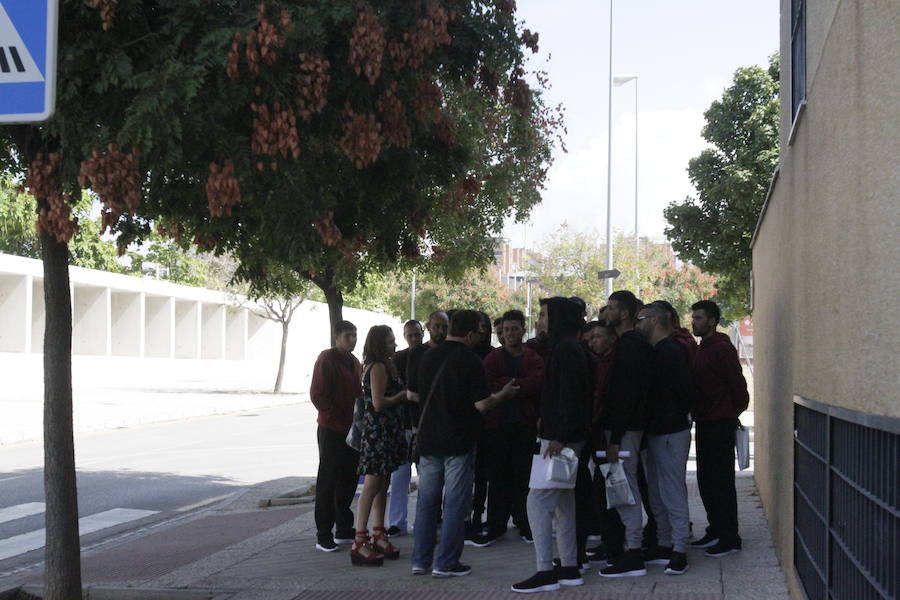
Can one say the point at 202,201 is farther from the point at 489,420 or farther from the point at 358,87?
the point at 489,420

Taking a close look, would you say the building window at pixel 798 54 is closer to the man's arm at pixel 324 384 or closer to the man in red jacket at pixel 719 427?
the man in red jacket at pixel 719 427

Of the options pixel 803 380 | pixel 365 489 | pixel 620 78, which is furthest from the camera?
pixel 620 78

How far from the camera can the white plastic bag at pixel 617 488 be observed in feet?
24.1

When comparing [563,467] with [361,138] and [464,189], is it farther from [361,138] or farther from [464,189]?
[361,138]

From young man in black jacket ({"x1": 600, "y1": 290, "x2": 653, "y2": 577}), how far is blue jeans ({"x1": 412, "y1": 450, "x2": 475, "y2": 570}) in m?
1.03

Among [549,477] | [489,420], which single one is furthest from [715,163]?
[549,477]

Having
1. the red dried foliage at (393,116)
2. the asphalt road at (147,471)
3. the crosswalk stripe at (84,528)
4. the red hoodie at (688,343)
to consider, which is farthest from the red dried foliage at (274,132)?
the asphalt road at (147,471)

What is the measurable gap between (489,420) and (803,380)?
3.38 m

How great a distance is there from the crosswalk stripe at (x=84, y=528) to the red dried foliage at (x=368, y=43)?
245 inches

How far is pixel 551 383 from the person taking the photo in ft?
23.9

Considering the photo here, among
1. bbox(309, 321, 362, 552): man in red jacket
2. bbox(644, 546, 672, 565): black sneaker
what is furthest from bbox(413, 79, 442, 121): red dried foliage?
bbox(644, 546, 672, 565): black sneaker

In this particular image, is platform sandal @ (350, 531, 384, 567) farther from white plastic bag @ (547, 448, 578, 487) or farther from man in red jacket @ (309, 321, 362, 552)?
white plastic bag @ (547, 448, 578, 487)

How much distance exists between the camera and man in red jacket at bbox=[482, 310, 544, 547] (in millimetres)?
8953

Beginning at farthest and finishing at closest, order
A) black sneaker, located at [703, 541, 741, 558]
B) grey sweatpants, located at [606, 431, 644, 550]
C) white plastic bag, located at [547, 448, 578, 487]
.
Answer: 1. black sneaker, located at [703, 541, 741, 558]
2. grey sweatpants, located at [606, 431, 644, 550]
3. white plastic bag, located at [547, 448, 578, 487]
